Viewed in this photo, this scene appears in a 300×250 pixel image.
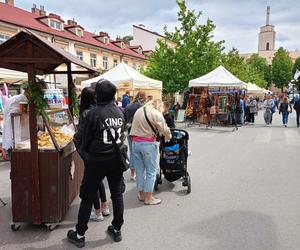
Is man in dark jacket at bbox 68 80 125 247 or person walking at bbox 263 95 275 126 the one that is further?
person walking at bbox 263 95 275 126

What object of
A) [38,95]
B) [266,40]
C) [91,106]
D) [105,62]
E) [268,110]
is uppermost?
[266,40]

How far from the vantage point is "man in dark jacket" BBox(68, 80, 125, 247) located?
10.2 ft

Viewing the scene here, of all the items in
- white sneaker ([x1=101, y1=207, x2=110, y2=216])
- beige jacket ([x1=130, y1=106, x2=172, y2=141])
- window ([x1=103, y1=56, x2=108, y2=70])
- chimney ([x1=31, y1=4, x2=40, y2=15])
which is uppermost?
chimney ([x1=31, y1=4, x2=40, y2=15])

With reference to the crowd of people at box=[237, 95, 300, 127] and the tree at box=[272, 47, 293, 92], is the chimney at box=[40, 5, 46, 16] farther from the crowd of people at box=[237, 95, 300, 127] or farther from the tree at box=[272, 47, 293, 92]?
the tree at box=[272, 47, 293, 92]

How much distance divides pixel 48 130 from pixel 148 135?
1.41 meters

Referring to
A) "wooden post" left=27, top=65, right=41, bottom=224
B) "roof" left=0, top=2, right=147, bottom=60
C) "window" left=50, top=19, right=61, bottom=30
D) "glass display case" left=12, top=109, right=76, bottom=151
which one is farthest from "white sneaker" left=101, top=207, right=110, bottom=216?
"window" left=50, top=19, right=61, bottom=30

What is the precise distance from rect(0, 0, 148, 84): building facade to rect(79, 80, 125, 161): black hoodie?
18.6 metres

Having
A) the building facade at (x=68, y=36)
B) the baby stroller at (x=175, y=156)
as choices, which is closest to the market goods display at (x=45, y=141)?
the baby stroller at (x=175, y=156)

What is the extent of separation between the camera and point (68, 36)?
3016cm

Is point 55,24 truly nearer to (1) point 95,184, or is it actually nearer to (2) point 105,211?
(2) point 105,211

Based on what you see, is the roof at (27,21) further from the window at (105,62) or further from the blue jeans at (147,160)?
the blue jeans at (147,160)

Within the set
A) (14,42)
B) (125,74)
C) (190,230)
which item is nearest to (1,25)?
(125,74)

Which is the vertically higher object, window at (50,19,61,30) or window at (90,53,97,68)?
window at (50,19,61,30)

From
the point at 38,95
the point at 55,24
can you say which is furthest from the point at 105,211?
the point at 55,24
